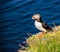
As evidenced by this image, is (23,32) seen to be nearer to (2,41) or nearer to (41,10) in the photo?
(2,41)

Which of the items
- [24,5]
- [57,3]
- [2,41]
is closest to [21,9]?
[24,5]

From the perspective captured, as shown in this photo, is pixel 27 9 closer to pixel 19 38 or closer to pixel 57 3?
pixel 57 3

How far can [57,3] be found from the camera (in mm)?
15203

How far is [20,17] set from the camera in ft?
48.0

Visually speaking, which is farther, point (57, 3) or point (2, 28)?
point (57, 3)

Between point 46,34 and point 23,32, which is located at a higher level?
point 23,32

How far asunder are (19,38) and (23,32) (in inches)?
19.4

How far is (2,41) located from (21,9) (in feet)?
8.13

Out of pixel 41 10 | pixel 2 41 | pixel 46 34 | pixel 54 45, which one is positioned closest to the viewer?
pixel 54 45

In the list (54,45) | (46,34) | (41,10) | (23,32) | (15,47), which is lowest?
(54,45)

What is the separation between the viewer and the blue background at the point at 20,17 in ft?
42.2

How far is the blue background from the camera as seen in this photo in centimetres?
1288

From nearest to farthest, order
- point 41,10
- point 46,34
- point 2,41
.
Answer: point 46,34 → point 2,41 → point 41,10

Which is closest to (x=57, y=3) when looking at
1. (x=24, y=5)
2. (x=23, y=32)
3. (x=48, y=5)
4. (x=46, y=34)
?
(x=48, y=5)
